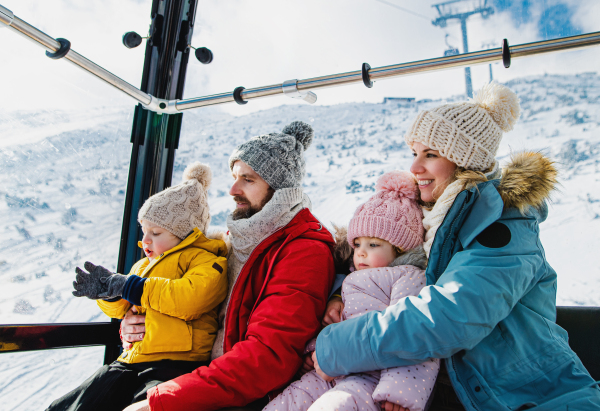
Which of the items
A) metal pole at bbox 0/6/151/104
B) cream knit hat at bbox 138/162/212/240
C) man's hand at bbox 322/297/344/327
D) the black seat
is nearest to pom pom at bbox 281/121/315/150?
cream knit hat at bbox 138/162/212/240

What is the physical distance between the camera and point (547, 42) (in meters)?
1.51

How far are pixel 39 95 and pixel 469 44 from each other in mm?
2162

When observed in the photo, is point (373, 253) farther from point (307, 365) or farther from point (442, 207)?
point (307, 365)

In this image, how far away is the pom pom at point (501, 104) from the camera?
1448mm

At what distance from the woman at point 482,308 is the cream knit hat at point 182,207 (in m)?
0.97

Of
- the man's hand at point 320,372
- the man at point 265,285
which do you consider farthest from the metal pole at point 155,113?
the man's hand at point 320,372

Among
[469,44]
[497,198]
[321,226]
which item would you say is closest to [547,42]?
[469,44]

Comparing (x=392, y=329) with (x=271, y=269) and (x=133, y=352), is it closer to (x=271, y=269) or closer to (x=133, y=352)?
(x=271, y=269)

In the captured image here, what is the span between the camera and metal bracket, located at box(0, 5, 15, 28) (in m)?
1.52

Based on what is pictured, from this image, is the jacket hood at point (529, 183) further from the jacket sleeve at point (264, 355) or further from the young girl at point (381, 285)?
the jacket sleeve at point (264, 355)

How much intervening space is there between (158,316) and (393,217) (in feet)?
3.43

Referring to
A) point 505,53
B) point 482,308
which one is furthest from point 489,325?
point 505,53

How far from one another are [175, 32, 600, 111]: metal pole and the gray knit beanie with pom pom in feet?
0.98

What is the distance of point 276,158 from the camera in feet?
5.88
